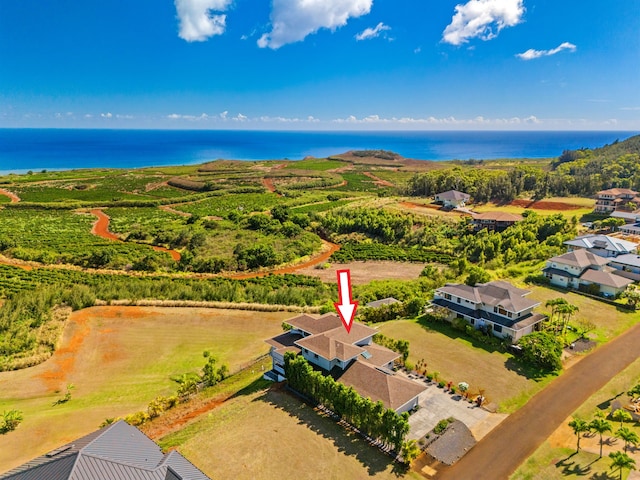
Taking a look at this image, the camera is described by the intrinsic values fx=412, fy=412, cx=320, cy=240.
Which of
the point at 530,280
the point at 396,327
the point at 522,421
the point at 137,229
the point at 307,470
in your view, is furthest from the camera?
the point at 137,229

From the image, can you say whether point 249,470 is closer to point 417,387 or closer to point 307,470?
point 307,470

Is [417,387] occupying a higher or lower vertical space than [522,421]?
higher

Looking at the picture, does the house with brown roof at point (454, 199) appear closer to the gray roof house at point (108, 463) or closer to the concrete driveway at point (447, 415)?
the concrete driveway at point (447, 415)

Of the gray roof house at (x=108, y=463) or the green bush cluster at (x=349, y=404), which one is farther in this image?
the green bush cluster at (x=349, y=404)

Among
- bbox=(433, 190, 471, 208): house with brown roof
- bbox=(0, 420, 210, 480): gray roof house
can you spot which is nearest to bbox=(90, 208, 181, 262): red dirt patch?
bbox=(0, 420, 210, 480): gray roof house

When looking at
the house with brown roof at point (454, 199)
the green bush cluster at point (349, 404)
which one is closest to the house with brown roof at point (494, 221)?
the house with brown roof at point (454, 199)

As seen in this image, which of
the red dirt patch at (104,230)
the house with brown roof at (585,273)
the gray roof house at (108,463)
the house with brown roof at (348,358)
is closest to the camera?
the gray roof house at (108,463)

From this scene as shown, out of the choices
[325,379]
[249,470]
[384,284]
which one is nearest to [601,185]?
[384,284]
